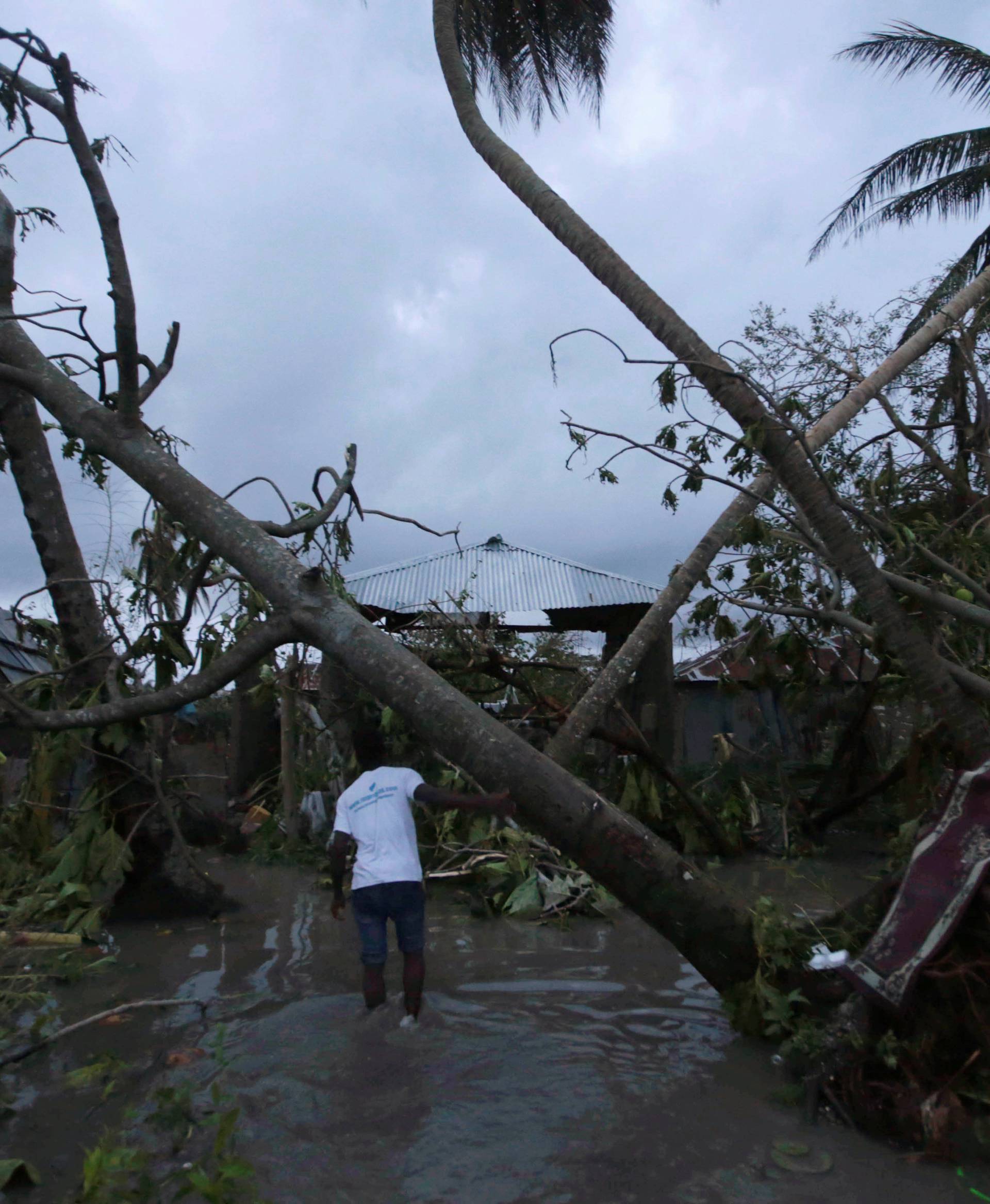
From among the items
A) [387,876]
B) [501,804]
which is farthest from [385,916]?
[501,804]

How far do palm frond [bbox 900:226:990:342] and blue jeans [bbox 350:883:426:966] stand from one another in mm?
8810

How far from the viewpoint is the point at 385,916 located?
5.03m

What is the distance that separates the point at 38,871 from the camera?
A: 670 centimetres

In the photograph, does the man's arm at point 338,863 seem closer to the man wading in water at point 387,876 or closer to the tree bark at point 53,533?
the man wading in water at point 387,876

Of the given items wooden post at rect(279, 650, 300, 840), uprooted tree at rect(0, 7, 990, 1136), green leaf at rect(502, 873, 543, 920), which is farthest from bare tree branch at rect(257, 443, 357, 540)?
wooden post at rect(279, 650, 300, 840)

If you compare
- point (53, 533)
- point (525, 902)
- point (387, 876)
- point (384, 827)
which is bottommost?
point (525, 902)

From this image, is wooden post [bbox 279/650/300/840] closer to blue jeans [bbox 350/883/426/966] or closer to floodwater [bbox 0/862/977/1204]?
floodwater [bbox 0/862/977/1204]

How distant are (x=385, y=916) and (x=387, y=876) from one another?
9.7 inches

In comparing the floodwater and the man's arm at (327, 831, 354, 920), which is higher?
the man's arm at (327, 831, 354, 920)

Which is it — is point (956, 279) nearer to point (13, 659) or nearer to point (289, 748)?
point (289, 748)

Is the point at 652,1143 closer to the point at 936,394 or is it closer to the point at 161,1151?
the point at 161,1151

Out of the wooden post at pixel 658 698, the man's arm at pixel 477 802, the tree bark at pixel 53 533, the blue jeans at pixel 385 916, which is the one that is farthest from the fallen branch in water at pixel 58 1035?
the wooden post at pixel 658 698

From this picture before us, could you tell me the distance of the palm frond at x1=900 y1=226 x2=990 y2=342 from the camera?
38.2 feet

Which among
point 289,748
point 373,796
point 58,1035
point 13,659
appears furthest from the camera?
point 13,659
